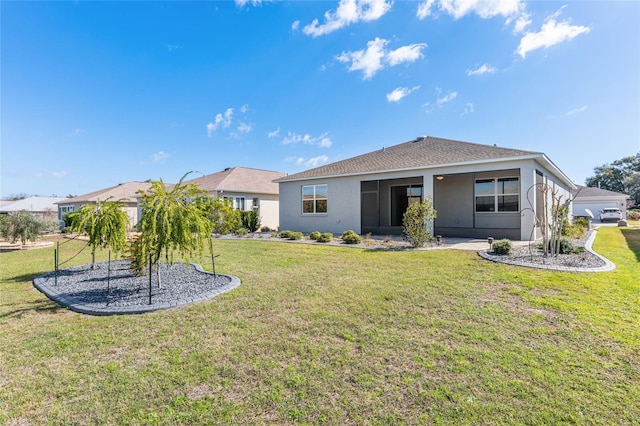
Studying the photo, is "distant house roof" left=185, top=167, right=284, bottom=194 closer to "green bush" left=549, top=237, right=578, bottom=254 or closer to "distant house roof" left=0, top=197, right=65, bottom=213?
"green bush" left=549, top=237, right=578, bottom=254

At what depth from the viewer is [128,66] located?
14.4m

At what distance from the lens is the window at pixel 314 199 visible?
656 inches

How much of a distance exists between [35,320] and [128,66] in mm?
14351

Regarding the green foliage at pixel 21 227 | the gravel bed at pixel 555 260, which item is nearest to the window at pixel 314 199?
the gravel bed at pixel 555 260

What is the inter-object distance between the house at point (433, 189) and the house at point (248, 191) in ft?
14.0

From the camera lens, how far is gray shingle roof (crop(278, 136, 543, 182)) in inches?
485

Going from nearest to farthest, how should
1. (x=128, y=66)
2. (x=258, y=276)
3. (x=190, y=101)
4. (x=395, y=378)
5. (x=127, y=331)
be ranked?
(x=395, y=378), (x=127, y=331), (x=258, y=276), (x=128, y=66), (x=190, y=101)

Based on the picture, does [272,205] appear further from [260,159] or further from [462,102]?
[462,102]

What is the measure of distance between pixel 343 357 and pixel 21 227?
19.7m

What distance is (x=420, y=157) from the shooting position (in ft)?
47.6

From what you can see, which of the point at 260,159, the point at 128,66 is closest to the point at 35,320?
the point at 128,66

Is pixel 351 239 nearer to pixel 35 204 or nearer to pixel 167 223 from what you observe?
pixel 167 223

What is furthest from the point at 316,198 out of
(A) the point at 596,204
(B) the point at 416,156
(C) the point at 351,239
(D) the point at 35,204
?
(D) the point at 35,204

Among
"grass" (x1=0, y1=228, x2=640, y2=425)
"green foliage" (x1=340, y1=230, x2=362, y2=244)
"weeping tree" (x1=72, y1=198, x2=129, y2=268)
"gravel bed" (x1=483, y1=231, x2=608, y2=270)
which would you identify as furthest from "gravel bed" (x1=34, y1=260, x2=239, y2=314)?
"gravel bed" (x1=483, y1=231, x2=608, y2=270)
